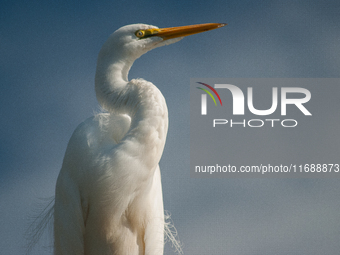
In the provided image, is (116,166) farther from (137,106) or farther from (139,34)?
(139,34)

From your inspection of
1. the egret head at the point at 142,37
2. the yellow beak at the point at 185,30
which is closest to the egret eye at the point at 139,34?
the egret head at the point at 142,37

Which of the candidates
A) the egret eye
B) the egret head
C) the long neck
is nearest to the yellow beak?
the egret head

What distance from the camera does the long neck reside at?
1.37m

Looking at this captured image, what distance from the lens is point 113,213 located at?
146 cm

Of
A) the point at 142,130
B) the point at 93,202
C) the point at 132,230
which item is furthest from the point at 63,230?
the point at 142,130

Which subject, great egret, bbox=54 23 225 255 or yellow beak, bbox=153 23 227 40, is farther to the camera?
yellow beak, bbox=153 23 227 40

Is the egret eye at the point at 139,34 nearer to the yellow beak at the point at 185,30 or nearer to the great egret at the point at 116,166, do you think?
the great egret at the point at 116,166

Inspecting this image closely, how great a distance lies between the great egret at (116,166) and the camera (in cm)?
139

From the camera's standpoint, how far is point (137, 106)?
1.42 m

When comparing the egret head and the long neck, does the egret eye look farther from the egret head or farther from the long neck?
the long neck

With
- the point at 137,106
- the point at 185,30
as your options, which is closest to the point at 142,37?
the point at 185,30

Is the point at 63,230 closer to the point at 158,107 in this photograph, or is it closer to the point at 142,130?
the point at 142,130

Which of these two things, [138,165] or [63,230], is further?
[63,230]

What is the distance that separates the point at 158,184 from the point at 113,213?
384 mm
